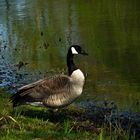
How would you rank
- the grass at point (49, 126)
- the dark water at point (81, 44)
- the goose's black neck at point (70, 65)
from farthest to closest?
the dark water at point (81, 44), the goose's black neck at point (70, 65), the grass at point (49, 126)

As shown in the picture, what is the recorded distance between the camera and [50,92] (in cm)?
1151

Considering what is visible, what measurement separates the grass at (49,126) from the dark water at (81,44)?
2.85 metres

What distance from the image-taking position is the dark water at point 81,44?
17.9 metres

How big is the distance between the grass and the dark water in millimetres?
2850

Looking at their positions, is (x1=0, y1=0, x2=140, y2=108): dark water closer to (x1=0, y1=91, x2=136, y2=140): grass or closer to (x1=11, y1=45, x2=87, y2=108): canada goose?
(x1=0, y1=91, x2=136, y2=140): grass

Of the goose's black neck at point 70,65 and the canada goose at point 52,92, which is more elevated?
the goose's black neck at point 70,65

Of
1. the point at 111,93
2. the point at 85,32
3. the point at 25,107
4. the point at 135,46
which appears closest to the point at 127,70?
the point at 111,93

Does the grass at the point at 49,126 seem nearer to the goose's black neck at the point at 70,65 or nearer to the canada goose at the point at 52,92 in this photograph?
the canada goose at the point at 52,92

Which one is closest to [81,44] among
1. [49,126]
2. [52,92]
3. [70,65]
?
[70,65]

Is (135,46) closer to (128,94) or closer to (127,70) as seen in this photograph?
(127,70)

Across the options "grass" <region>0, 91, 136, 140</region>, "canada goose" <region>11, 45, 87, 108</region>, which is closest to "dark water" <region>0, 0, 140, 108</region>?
"grass" <region>0, 91, 136, 140</region>

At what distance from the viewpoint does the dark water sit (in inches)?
703

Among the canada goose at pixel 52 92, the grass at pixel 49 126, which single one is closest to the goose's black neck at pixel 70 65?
the canada goose at pixel 52 92

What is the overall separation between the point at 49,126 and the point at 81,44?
1583cm
